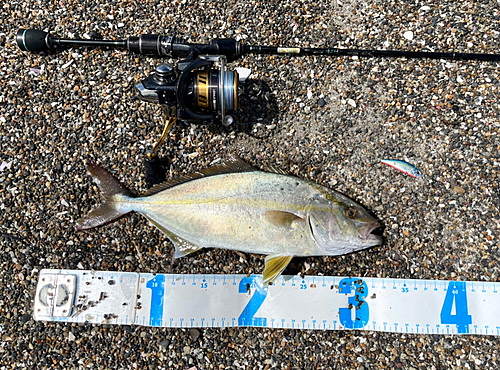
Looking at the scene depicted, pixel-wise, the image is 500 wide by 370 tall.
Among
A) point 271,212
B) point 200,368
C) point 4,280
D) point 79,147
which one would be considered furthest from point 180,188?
point 4,280

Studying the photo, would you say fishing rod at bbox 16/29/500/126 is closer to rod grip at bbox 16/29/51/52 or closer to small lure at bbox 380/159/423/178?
rod grip at bbox 16/29/51/52

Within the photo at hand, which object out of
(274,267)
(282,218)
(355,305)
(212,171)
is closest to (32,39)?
(212,171)

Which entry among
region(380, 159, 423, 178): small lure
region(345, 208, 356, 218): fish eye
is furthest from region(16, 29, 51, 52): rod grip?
region(380, 159, 423, 178): small lure

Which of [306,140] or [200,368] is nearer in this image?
[200,368]

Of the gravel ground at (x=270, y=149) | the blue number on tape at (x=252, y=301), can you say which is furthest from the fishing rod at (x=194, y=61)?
the blue number on tape at (x=252, y=301)

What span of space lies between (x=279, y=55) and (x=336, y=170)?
1148mm

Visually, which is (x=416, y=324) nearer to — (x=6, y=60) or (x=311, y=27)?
(x=311, y=27)

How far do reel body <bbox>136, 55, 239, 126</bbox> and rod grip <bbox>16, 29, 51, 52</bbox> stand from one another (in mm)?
1216

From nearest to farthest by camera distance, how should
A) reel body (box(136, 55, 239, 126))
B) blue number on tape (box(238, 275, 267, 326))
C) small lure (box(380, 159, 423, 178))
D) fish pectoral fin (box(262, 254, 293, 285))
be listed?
reel body (box(136, 55, 239, 126)) < fish pectoral fin (box(262, 254, 293, 285)) < blue number on tape (box(238, 275, 267, 326)) < small lure (box(380, 159, 423, 178))

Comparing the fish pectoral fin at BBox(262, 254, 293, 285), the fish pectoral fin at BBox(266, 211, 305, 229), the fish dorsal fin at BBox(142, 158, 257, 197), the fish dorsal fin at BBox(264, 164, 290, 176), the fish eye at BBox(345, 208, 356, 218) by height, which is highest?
the fish dorsal fin at BBox(264, 164, 290, 176)

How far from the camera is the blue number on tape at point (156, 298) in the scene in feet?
7.43

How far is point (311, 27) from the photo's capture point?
2.65 metres

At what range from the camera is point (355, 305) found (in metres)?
2.27

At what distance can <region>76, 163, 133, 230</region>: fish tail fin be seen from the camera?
7.28 ft
